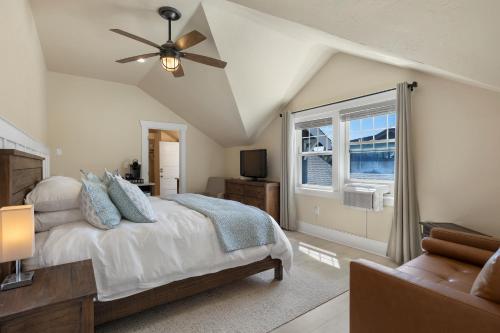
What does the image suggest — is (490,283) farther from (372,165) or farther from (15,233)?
(372,165)

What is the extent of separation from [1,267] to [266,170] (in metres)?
4.17

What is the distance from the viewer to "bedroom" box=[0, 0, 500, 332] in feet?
4.83

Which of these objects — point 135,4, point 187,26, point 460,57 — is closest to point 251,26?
point 187,26

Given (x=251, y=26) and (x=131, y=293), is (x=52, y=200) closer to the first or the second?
(x=131, y=293)

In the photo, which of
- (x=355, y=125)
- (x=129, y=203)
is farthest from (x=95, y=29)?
(x=355, y=125)

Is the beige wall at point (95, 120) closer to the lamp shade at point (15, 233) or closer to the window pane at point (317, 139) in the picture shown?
the window pane at point (317, 139)

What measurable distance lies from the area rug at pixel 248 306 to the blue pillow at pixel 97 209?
786mm

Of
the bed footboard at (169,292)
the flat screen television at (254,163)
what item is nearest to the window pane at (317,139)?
the flat screen television at (254,163)

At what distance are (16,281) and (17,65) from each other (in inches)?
72.7

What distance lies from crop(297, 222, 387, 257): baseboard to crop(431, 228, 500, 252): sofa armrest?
1.35 metres

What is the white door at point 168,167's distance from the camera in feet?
23.8

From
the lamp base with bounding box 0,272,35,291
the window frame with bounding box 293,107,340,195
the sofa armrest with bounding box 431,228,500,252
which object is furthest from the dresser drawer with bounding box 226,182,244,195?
the lamp base with bounding box 0,272,35,291

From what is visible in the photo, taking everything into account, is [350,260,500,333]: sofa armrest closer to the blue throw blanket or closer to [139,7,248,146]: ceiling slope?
the blue throw blanket

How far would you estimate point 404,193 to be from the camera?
2986 mm
